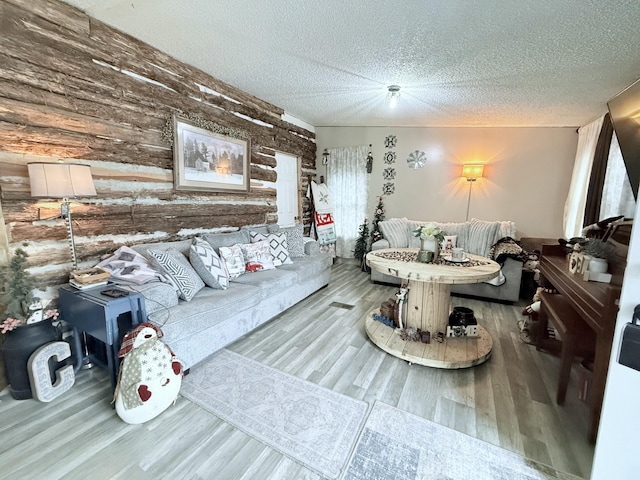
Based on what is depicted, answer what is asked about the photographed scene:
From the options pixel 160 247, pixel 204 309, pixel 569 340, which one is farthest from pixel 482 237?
pixel 160 247

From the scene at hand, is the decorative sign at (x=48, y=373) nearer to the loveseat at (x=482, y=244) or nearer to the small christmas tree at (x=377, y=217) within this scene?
the loveseat at (x=482, y=244)

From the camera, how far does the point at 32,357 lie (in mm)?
1683

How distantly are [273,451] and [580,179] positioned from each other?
15.8ft

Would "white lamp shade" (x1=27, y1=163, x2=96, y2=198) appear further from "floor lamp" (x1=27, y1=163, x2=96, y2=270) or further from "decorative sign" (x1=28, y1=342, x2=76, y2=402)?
"decorative sign" (x1=28, y1=342, x2=76, y2=402)

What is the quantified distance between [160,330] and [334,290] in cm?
253

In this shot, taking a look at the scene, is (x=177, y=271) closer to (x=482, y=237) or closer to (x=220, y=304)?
(x=220, y=304)

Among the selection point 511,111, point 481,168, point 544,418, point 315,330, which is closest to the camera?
point 544,418

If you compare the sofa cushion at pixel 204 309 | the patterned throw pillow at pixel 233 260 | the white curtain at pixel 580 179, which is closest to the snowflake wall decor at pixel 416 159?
the white curtain at pixel 580 179

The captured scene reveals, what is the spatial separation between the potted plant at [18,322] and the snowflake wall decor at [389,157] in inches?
193

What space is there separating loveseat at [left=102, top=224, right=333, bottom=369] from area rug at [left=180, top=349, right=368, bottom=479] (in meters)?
0.24

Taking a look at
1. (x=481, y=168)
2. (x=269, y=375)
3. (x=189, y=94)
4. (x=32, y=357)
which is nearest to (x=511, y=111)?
(x=481, y=168)

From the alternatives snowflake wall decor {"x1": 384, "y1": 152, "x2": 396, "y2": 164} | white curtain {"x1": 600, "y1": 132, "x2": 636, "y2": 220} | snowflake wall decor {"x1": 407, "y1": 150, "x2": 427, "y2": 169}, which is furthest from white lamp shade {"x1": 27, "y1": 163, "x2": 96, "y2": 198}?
white curtain {"x1": 600, "y1": 132, "x2": 636, "y2": 220}

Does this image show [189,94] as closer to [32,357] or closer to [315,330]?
[32,357]

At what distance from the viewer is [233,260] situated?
2.88 m
